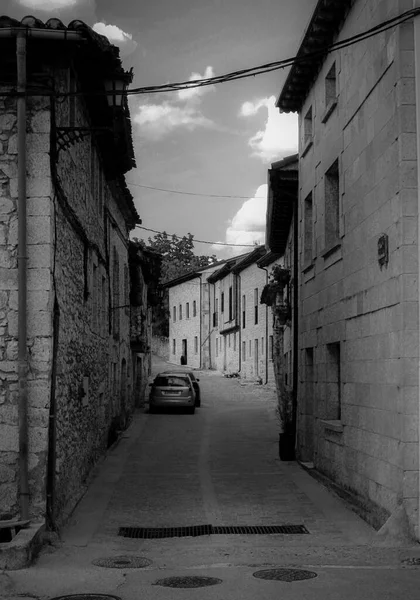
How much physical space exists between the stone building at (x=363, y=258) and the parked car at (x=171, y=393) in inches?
517

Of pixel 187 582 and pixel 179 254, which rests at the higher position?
pixel 179 254

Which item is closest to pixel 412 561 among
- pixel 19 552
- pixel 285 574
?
pixel 285 574

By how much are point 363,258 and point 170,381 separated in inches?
758

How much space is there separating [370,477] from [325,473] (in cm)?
331

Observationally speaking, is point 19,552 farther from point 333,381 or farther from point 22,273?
point 333,381

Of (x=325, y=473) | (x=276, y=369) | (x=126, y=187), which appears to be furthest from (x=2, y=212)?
(x=276, y=369)

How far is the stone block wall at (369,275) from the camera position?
8.95 m

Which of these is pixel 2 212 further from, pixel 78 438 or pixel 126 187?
pixel 126 187

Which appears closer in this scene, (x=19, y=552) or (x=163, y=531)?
(x=19, y=552)

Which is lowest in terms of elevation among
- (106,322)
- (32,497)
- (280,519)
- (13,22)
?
(280,519)

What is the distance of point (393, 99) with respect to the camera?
9383 millimetres

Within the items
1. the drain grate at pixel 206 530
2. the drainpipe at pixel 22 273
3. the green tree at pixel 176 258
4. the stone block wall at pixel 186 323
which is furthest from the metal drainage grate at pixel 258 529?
the green tree at pixel 176 258

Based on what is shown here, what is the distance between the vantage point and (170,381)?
96.6 ft

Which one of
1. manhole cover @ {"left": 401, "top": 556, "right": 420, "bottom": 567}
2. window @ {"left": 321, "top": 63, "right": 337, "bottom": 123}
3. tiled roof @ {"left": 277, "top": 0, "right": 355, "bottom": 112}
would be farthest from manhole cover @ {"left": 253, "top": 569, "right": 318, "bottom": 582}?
window @ {"left": 321, "top": 63, "right": 337, "bottom": 123}
